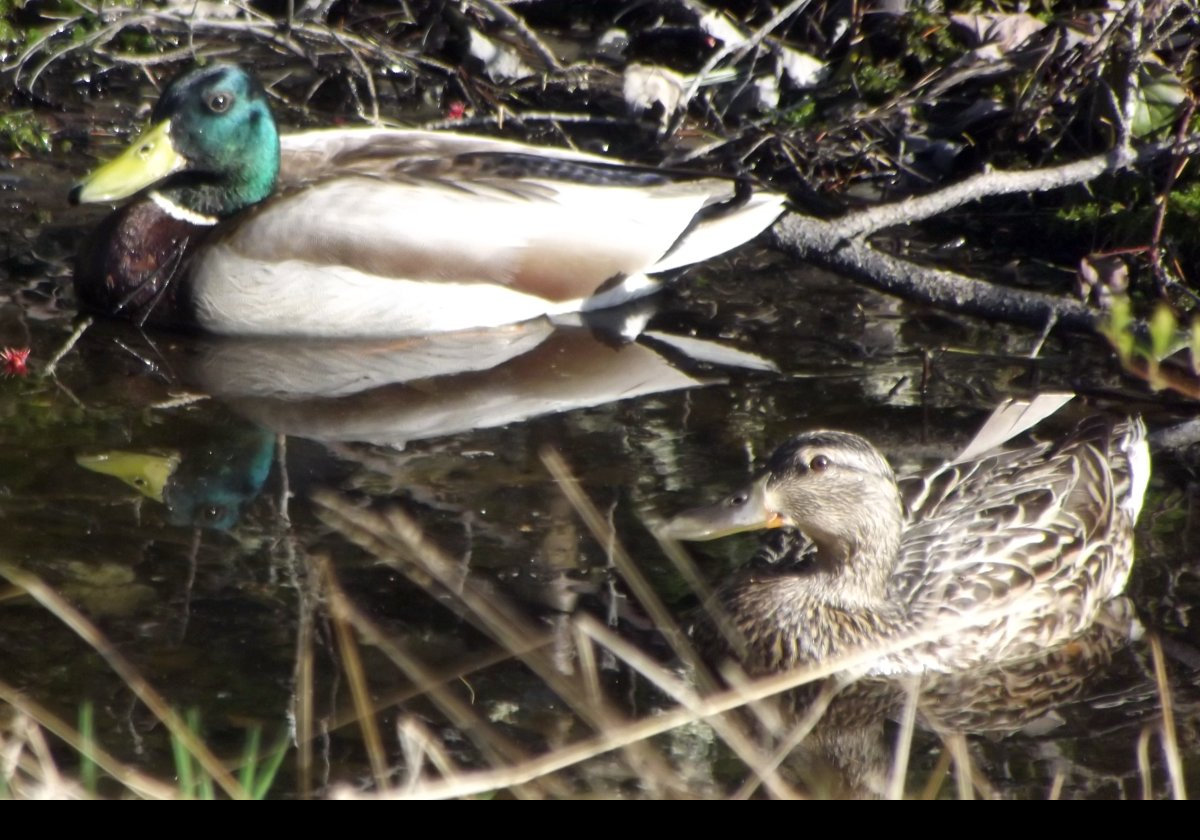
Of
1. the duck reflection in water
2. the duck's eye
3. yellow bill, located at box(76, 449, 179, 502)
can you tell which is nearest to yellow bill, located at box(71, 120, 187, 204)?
the duck's eye

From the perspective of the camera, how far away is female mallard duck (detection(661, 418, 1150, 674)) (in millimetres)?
4574

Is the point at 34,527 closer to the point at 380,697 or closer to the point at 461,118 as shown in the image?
the point at 380,697

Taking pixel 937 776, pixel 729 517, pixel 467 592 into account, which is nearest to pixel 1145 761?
pixel 937 776

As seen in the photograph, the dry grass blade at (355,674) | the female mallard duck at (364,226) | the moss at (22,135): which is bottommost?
the moss at (22,135)

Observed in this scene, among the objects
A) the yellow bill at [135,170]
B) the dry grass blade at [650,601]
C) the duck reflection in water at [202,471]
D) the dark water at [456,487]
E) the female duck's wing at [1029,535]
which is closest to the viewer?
the dark water at [456,487]

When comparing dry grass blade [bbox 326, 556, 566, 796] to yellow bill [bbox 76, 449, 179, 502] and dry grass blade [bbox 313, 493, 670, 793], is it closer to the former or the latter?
dry grass blade [bbox 313, 493, 670, 793]

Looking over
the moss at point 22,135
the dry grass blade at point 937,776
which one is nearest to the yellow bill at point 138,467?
the dry grass blade at point 937,776

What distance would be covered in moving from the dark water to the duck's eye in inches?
36.8

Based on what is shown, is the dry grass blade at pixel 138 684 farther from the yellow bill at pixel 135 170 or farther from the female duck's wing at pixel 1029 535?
the yellow bill at pixel 135 170

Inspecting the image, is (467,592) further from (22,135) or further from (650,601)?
(22,135)

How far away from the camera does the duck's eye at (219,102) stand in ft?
22.2

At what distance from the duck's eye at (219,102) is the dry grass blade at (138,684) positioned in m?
2.68

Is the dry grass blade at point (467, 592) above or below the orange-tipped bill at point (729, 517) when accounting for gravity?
below
